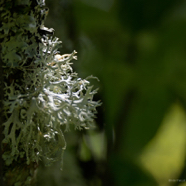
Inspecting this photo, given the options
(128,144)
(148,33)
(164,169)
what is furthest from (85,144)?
(148,33)

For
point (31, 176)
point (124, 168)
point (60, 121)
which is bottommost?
point (124, 168)

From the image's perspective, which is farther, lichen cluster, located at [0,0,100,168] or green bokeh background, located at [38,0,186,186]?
green bokeh background, located at [38,0,186,186]

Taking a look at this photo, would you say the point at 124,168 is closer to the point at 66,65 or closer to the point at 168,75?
the point at 168,75

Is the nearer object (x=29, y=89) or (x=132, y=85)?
(x=29, y=89)

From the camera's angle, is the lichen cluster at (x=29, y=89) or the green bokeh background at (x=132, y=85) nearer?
the lichen cluster at (x=29, y=89)
